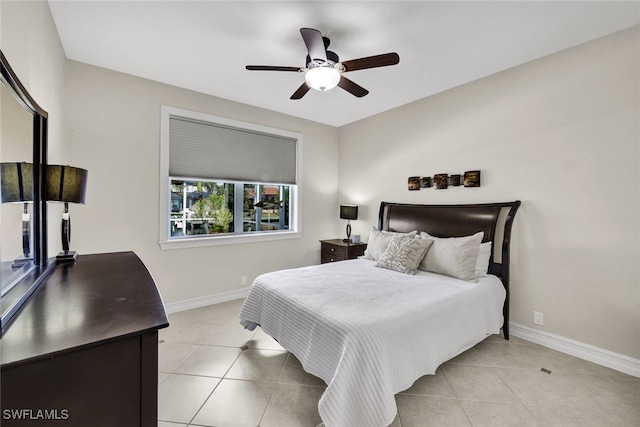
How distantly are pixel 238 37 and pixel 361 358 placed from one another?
101 inches

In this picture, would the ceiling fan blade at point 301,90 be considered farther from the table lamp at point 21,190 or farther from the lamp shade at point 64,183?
the table lamp at point 21,190

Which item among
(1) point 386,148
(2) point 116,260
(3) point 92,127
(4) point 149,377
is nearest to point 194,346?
(2) point 116,260

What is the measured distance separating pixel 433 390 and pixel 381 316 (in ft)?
2.52

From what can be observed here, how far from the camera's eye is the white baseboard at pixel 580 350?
2.18 m

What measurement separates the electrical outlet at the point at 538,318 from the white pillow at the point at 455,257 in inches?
28.3

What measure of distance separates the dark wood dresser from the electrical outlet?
3.16 m

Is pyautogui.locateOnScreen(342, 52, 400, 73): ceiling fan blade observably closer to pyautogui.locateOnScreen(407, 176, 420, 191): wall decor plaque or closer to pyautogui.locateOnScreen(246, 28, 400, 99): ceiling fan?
pyautogui.locateOnScreen(246, 28, 400, 99): ceiling fan

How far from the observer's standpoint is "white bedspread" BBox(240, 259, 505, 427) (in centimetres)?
150

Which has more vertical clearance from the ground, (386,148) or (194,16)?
(194,16)

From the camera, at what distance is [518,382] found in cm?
208

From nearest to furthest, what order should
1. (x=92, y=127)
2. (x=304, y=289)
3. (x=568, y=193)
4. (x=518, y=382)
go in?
(x=518, y=382)
(x=304, y=289)
(x=568, y=193)
(x=92, y=127)

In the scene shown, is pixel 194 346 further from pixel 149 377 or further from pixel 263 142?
pixel 263 142

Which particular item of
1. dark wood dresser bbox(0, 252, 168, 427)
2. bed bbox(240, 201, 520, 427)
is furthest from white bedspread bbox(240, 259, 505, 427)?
dark wood dresser bbox(0, 252, 168, 427)

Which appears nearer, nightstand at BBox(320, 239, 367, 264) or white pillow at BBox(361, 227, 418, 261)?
white pillow at BBox(361, 227, 418, 261)
